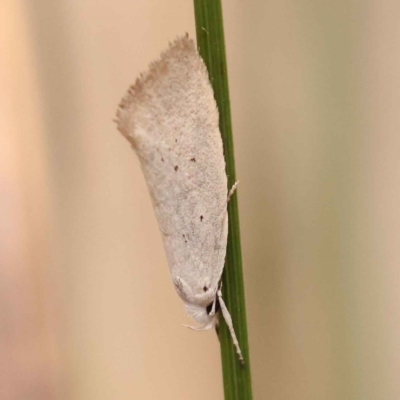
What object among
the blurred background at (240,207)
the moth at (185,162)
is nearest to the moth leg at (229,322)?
the moth at (185,162)

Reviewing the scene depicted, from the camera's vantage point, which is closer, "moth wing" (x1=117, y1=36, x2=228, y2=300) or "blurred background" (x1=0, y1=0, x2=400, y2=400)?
"moth wing" (x1=117, y1=36, x2=228, y2=300)

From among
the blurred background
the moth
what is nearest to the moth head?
the moth

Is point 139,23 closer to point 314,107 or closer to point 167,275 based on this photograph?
point 314,107

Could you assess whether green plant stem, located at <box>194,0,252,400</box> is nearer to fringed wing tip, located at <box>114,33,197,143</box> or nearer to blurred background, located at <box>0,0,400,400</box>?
fringed wing tip, located at <box>114,33,197,143</box>

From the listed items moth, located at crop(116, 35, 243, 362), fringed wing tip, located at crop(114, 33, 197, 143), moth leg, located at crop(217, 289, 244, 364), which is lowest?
moth leg, located at crop(217, 289, 244, 364)

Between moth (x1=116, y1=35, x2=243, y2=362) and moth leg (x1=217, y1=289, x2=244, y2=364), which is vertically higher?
moth (x1=116, y1=35, x2=243, y2=362)

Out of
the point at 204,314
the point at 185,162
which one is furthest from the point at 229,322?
the point at 185,162

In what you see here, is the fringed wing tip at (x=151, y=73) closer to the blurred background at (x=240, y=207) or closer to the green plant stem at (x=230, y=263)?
the green plant stem at (x=230, y=263)

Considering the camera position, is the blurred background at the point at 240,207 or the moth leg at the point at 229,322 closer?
the moth leg at the point at 229,322
